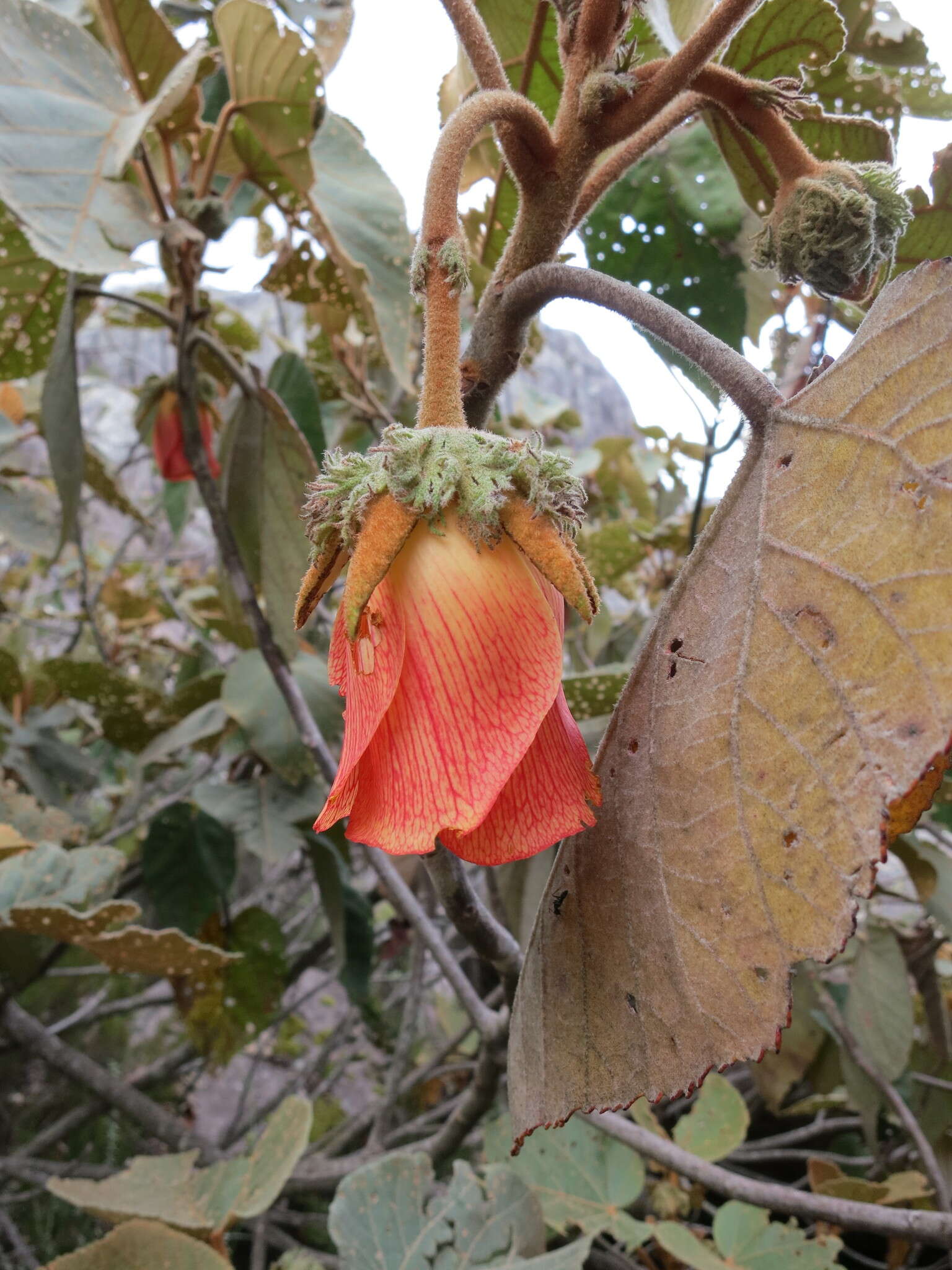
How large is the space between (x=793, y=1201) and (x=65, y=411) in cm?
116

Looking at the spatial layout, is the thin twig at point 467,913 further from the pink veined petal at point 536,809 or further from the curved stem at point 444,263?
the curved stem at point 444,263

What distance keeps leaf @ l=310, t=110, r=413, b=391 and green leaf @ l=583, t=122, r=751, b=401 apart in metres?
0.23

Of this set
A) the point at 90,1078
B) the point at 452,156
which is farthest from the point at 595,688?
the point at 90,1078

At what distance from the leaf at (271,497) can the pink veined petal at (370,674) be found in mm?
639

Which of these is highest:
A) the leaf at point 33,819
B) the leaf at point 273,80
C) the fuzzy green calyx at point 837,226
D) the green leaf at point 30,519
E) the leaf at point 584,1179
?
the leaf at point 273,80

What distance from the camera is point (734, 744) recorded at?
0.39 metres

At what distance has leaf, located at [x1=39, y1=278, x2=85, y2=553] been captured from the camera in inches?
42.4

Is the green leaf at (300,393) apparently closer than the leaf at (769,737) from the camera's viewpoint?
No

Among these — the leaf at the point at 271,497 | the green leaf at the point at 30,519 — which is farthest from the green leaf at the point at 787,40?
the green leaf at the point at 30,519

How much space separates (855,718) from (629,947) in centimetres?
16

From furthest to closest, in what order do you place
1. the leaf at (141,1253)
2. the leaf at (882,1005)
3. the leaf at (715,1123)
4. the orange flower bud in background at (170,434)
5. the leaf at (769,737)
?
the orange flower bud in background at (170,434)
the leaf at (882,1005)
the leaf at (715,1123)
the leaf at (141,1253)
the leaf at (769,737)

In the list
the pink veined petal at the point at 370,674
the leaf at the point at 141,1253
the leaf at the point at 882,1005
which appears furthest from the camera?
the leaf at the point at 882,1005

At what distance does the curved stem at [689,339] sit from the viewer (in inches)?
17.2

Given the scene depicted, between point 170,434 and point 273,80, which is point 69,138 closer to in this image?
point 273,80
